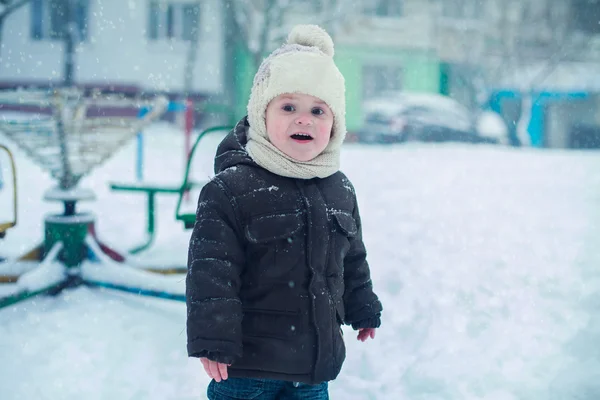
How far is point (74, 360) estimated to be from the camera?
3.00 m

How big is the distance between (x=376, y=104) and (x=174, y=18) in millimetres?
6887

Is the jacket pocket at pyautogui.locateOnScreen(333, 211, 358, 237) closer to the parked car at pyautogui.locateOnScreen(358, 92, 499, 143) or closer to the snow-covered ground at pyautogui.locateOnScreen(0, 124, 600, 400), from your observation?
the snow-covered ground at pyautogui.locateOnScreen(0, 124, 600, 400)

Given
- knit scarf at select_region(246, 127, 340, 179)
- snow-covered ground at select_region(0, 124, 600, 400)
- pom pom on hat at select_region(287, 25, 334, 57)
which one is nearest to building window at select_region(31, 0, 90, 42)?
snow-covered ground at select_region(0, 124, 600, 400)

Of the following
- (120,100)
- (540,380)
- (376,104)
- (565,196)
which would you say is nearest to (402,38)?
(376,104)

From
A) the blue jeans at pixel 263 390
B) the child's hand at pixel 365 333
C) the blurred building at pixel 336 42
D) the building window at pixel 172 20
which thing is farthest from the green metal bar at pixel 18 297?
the building window at pixel 172 20

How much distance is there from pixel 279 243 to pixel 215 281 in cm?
22

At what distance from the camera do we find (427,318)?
346cm

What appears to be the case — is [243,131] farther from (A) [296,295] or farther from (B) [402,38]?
(B) [402,38]

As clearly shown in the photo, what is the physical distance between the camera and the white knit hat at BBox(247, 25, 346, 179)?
1.77m

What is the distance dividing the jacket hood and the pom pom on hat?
0.99 feet

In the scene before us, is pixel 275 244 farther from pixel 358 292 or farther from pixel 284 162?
pixel 358 292

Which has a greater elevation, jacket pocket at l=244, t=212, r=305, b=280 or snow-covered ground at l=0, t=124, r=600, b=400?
jacket pocket at l=244, t=212, r=305, b=280

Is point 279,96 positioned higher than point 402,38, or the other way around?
point 402,38

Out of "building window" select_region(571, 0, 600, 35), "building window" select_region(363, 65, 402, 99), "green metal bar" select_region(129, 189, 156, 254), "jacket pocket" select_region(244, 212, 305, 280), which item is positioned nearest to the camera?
"jacket pocket" select_region(244, 212, 305, 280)
